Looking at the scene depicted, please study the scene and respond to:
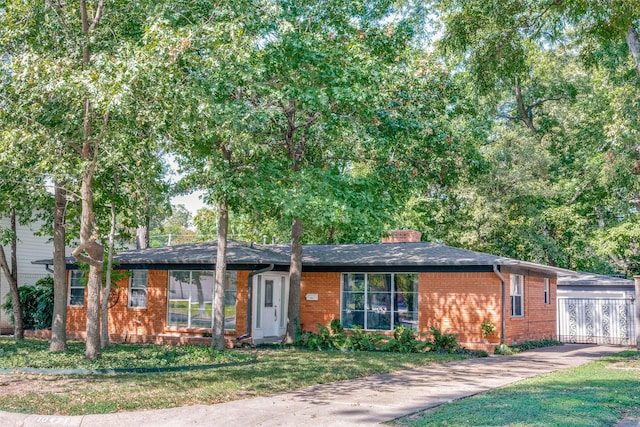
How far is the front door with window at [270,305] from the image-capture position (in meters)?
21.2

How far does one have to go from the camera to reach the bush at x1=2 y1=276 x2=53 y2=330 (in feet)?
78.3

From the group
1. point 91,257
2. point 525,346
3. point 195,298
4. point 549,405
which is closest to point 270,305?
point 195,298

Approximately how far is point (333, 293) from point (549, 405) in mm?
12525

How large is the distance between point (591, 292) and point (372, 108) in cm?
1551

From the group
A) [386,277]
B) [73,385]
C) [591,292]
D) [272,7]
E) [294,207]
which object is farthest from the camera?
[591,292]

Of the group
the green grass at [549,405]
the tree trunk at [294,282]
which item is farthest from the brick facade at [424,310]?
the green grass at [549,405]

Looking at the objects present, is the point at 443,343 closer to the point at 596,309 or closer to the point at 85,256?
the point at 85,256

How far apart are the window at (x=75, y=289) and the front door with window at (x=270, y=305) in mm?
6991

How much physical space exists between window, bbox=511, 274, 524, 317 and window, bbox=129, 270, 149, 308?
12.1 m

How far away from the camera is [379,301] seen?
69.8 ft

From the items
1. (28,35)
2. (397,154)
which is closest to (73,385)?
(28,35)

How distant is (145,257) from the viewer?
22.5 meters

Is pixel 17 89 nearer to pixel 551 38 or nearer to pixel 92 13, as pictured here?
pixel 92 13

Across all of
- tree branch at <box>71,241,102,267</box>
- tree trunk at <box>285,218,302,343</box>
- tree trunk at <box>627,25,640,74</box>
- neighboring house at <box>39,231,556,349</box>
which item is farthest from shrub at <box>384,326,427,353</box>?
tree trunk at <box>627,25,640,74</box>
